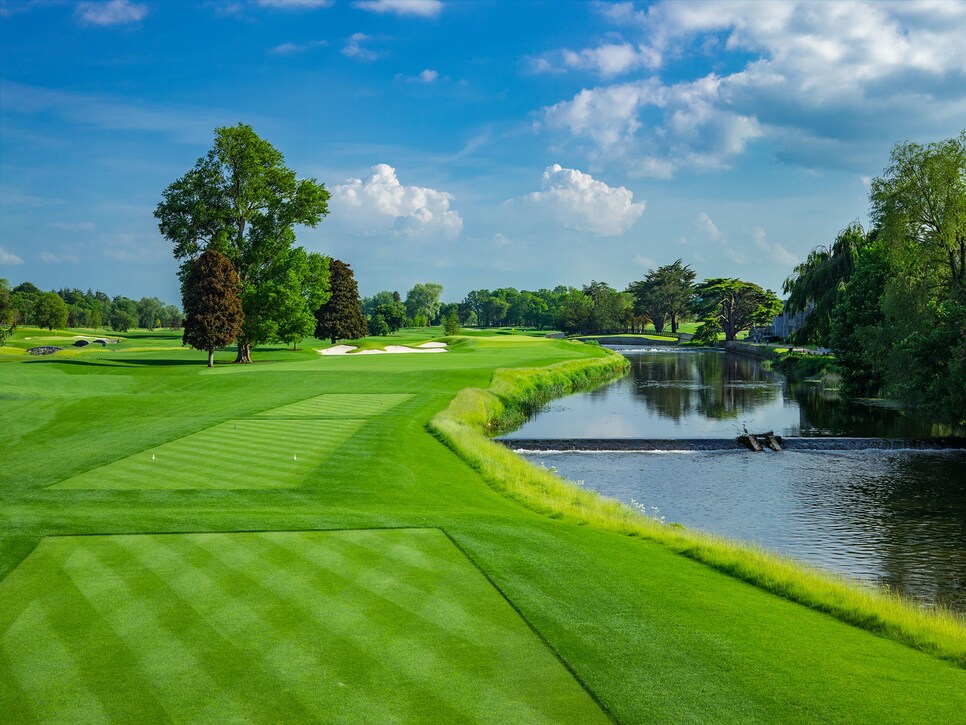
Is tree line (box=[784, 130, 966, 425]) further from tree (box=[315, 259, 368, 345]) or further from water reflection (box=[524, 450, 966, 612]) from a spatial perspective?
tree (box=[315, 259, 368, 345])

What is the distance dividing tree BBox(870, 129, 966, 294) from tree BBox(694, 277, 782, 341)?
3819 inches

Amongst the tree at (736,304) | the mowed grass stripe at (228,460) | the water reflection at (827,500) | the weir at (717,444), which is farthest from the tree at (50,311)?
the water reflection at (827,500)

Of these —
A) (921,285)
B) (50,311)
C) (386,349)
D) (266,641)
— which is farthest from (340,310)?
(266,641)

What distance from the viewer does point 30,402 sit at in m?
36.1

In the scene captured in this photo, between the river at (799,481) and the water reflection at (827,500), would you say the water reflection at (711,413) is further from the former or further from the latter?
the water reflection at (827,500)

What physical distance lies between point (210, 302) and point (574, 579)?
53161 mm

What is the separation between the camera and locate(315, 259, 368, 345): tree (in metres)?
99.8

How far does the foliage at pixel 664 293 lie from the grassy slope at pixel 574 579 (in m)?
159

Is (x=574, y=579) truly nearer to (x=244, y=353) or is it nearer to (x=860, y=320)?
A: (x=860, y=320)

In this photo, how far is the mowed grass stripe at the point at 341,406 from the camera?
34.2m

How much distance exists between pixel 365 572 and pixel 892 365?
3932 centimetres

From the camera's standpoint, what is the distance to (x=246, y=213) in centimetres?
6712

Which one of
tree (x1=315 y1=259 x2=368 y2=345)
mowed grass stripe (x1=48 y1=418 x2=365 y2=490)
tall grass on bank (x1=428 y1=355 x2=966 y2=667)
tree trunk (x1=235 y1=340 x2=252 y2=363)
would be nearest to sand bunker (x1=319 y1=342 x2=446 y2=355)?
tree (x1=315 y1=259 x2=368 y2=345)

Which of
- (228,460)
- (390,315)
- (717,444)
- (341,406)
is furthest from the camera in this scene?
(390,315)
